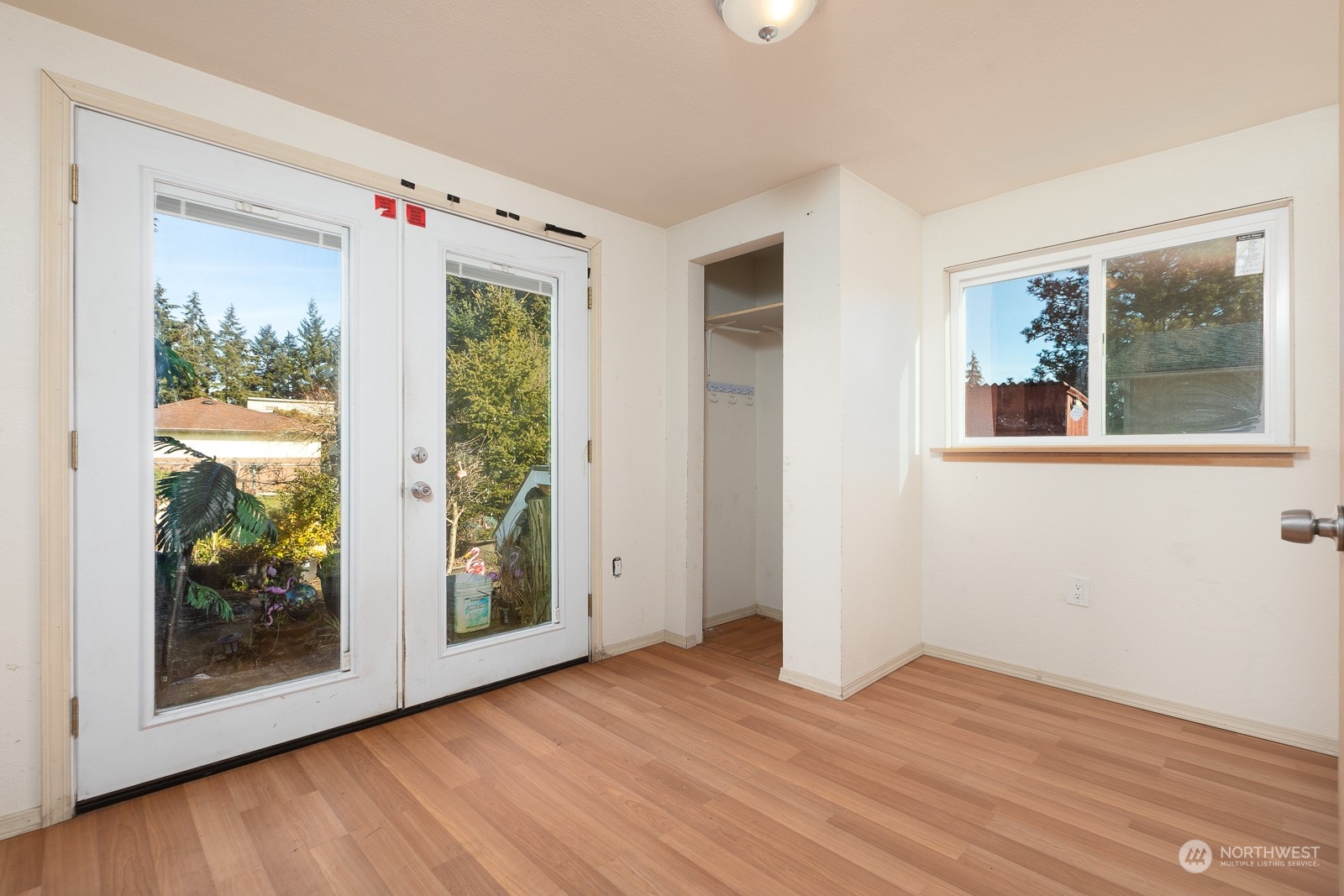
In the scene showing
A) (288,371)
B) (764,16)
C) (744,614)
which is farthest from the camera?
(744,614)

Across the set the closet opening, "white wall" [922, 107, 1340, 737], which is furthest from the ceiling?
the closet opening

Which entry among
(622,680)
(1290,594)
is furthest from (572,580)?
(1290,594)

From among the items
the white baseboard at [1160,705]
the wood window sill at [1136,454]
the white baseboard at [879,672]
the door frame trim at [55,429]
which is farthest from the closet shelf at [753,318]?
the door frame trim at [55,429]

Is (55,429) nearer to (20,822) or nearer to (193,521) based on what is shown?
(193,521)

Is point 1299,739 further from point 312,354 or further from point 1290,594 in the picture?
point 312,354

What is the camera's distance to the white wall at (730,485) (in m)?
3.94

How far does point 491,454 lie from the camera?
2.92 m

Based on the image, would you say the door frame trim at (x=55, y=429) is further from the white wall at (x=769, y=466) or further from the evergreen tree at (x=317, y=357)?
the white wall at (x=769, y=466)

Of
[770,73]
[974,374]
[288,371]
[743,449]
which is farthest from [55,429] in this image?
[974,374]

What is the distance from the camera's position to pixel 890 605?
3.14 metres

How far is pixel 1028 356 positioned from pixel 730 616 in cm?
238

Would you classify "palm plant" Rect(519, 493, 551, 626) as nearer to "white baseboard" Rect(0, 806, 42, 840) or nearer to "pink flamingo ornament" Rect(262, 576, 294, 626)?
"pink flamingo ornament" Rect(262, 576, 294, 626)

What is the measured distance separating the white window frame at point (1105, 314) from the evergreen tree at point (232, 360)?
3.37 meters

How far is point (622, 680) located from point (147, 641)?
6.17 ft
